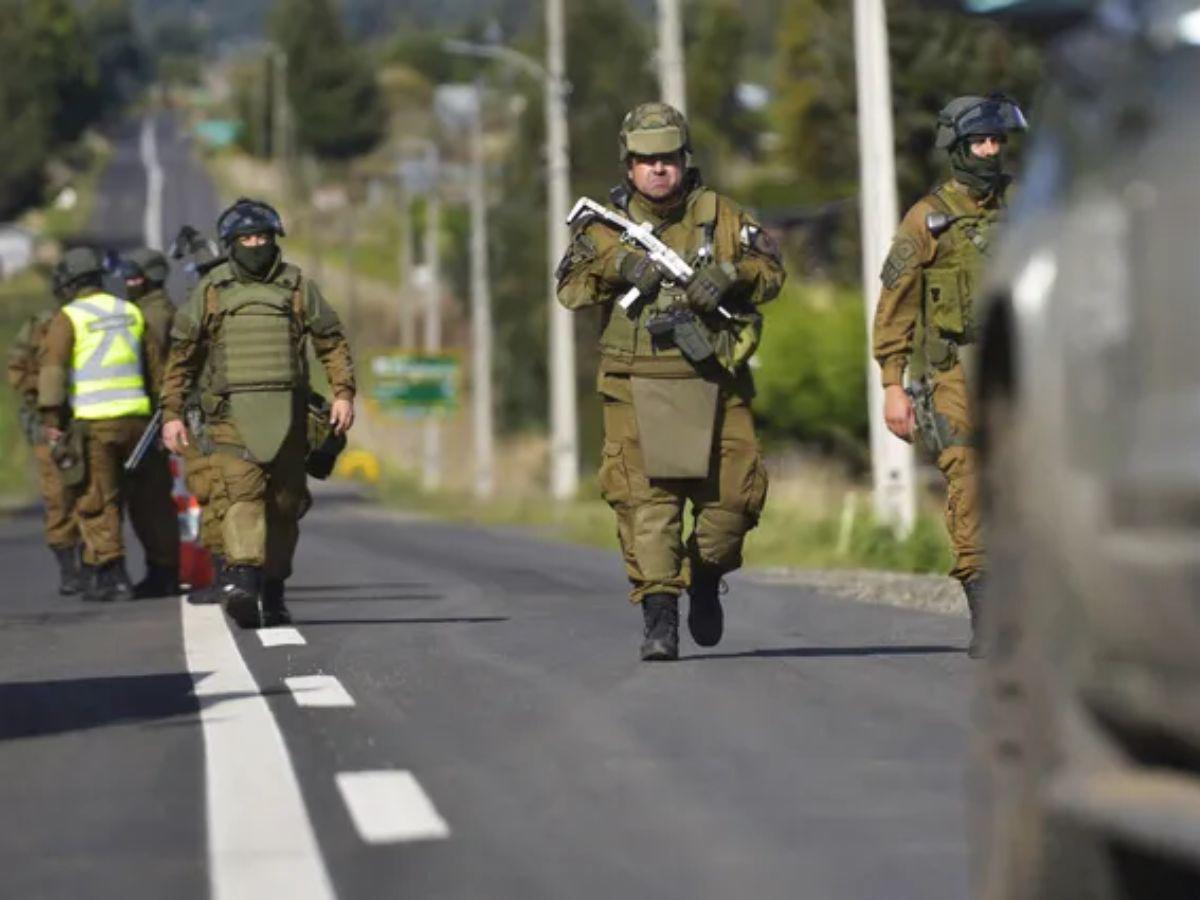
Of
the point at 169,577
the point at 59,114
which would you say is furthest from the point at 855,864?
the point at 59,114

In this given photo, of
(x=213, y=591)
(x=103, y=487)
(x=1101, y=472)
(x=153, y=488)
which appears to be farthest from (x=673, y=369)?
(x=153, y=488)

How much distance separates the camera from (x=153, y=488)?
20844mm

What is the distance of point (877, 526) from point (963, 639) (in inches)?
544

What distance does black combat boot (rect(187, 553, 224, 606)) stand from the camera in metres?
17.3

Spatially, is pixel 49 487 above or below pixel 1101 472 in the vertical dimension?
below

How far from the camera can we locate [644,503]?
511 inches

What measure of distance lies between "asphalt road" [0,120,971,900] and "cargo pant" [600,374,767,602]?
0.43 meters

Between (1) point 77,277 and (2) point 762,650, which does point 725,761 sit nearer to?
(2) point 762,650

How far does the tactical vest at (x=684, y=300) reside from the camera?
12.9 meters

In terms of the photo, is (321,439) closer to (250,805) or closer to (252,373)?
(252,373)

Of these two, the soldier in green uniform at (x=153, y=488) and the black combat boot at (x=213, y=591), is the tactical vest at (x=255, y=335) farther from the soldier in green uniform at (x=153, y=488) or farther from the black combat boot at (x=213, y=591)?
the soldier in green uniform at (x=153, y=488)

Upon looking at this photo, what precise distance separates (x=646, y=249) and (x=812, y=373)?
4025 cm

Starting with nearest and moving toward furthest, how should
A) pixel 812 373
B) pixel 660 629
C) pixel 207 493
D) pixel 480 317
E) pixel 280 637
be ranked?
pixel 660 629
pixel 280 637
pixel 207 493
pixel 812 373
pixel 480 317

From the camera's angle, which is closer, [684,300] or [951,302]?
[684,300]
